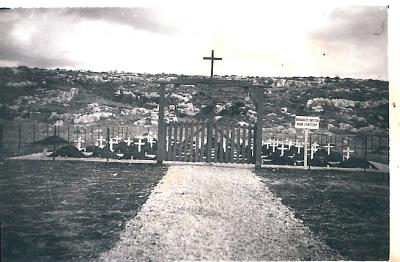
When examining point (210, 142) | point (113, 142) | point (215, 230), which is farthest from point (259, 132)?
point (215, 230)

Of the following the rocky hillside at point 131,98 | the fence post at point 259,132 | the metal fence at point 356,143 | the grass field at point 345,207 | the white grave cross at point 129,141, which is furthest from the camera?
the white grave cross at point 129,141

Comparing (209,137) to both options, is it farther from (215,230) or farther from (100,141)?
(215,230)

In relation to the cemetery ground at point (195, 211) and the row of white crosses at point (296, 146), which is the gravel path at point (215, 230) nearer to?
the cemetery ground at point (195, 211)

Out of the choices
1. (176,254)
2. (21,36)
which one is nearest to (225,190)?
(176,254)

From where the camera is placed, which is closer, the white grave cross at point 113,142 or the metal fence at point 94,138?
the metal fence at point 94,138

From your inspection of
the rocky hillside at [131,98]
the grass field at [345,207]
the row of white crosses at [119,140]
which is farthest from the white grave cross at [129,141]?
the grass field at [345,207]

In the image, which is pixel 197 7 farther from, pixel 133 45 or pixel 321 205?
pixel 321 205
